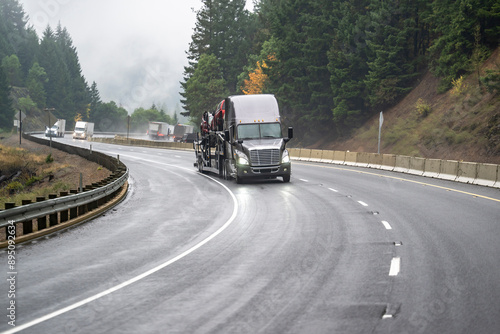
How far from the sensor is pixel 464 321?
677 cm

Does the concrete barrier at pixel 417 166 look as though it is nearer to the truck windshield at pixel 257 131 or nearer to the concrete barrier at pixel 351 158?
the concrete barrier at pixel 351 158

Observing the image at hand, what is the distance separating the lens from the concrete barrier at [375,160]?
3634cm

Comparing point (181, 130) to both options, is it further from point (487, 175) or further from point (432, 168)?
point (487, 175)

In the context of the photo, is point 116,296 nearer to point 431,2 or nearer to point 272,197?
point 272,197

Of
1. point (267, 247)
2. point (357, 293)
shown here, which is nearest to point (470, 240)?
point (267, 247)

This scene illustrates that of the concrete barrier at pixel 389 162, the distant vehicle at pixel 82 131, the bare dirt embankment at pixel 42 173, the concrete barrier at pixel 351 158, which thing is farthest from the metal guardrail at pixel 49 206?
the distant vehicle at pixel 82 131

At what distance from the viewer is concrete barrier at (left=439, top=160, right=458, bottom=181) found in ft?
90.4

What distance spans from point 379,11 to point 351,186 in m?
35.8

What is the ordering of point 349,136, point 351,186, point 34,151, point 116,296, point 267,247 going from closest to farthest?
point 116,296, point 267,247, point 351,186, point 34,151, point 349,136

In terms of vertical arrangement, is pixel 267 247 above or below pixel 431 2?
below

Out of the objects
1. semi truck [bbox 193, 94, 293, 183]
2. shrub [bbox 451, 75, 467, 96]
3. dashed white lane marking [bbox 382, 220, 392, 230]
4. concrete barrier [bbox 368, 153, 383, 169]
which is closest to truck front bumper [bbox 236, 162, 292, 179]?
semi truck [bbox 193, 94, 293, 183]

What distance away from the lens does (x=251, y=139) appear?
26.4m

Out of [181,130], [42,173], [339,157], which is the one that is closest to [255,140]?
[339,157]

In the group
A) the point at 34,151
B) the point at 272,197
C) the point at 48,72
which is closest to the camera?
the point at 272,197
